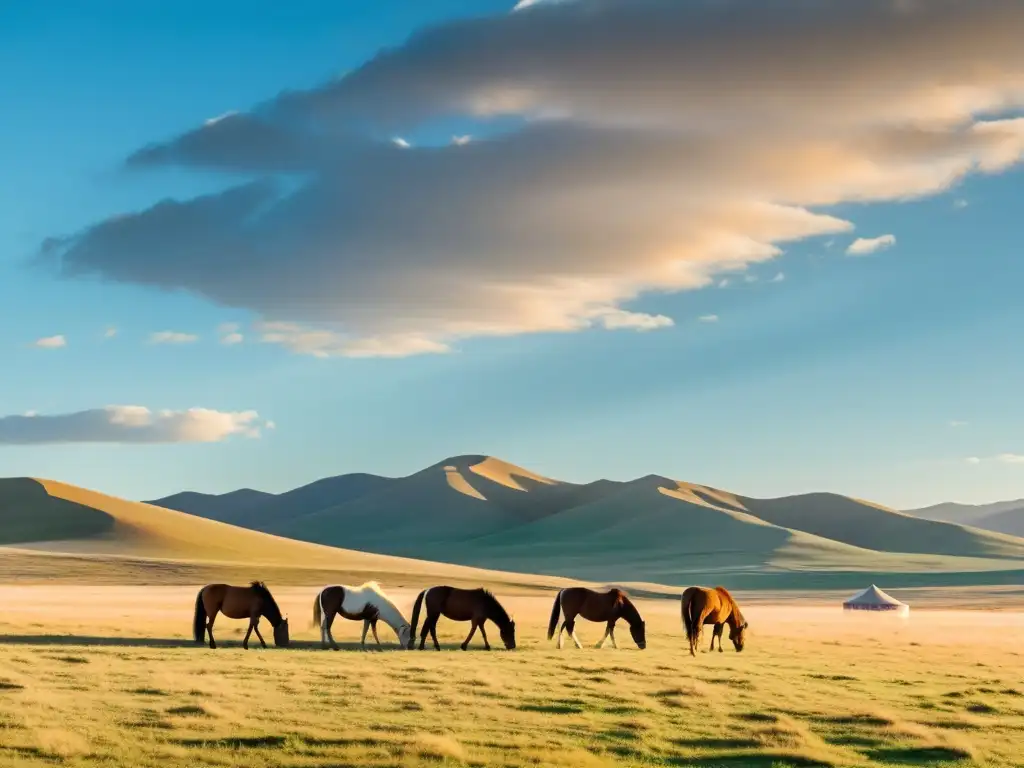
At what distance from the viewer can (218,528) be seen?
517ft

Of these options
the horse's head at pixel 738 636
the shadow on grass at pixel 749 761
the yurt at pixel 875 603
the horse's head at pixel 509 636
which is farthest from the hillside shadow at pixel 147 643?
the yurt at pixel 875 603

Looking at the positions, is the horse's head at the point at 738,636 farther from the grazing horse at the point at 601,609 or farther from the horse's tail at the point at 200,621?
the horse's tail at the point at 200,621

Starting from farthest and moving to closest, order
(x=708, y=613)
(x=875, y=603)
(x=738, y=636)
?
(x=875, y=603), (x=738, y=636), (x=708, y=613)

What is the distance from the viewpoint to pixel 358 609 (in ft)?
105

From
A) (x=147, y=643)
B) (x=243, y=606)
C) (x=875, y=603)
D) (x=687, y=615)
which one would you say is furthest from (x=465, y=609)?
(x=875, y=603)

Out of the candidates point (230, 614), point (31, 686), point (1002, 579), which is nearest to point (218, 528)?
point (1002, 579)

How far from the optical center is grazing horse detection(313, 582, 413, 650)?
104ft

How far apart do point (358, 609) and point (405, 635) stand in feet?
4.49

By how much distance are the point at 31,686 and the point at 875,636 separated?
36896 millimetres

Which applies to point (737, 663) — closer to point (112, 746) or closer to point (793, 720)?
point (793, 720)

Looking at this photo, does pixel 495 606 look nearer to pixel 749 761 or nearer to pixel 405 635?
pixel 405 635

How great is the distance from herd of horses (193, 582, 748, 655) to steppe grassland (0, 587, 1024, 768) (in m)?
0.72

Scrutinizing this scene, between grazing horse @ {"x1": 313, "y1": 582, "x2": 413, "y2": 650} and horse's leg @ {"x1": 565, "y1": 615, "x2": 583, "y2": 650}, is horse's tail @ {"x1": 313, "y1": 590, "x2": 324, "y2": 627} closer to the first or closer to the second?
grazing horse @ {"x1": 313, "y1": 582, "x2": 413, "y2": 650}

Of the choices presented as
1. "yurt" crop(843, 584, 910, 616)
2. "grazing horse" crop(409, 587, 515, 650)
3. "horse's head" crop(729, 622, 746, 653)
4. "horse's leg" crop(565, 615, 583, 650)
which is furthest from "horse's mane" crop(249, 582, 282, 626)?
"yurt" crop(843, 584, 910, 616)
